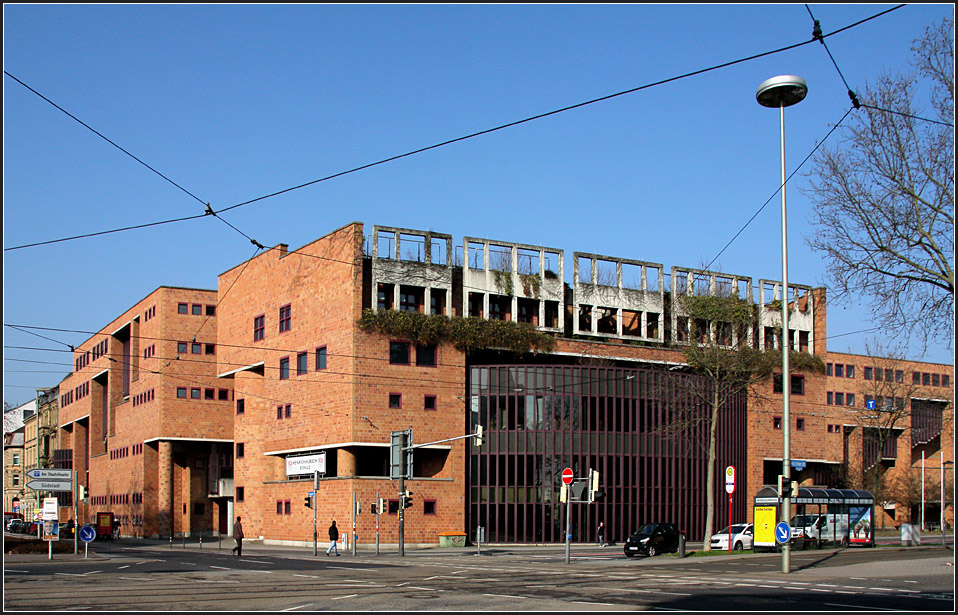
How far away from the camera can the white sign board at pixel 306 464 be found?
168 ft

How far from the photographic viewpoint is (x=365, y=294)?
5119 centimetres

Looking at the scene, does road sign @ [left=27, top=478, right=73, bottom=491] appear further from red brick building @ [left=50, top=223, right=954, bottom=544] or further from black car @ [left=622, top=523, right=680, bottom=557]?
black car @ [left=622, top=523, right=680, bottom=557]

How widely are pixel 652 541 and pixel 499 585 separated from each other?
752 inches

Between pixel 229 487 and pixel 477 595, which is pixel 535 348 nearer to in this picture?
Result: pixel 229 487

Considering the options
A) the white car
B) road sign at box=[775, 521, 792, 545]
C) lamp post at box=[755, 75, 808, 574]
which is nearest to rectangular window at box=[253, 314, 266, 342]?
the white car

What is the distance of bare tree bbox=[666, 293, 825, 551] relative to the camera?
41812 millimetres

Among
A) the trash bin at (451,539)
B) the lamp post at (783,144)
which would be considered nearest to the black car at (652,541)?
the trash bin at (451,539)

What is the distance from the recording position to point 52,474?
38.1 meters

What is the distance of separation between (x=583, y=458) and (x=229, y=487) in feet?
95.1

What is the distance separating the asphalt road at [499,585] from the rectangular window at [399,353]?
16.5m

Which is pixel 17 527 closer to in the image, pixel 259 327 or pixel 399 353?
pixel 259 327

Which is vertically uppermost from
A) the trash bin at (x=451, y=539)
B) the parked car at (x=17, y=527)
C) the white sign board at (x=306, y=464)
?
the white sign board at (x=306, y=464)

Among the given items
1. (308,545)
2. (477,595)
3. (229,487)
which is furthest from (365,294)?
(477,595)

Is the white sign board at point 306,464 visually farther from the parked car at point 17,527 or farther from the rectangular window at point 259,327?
the parked car at point 17,527
